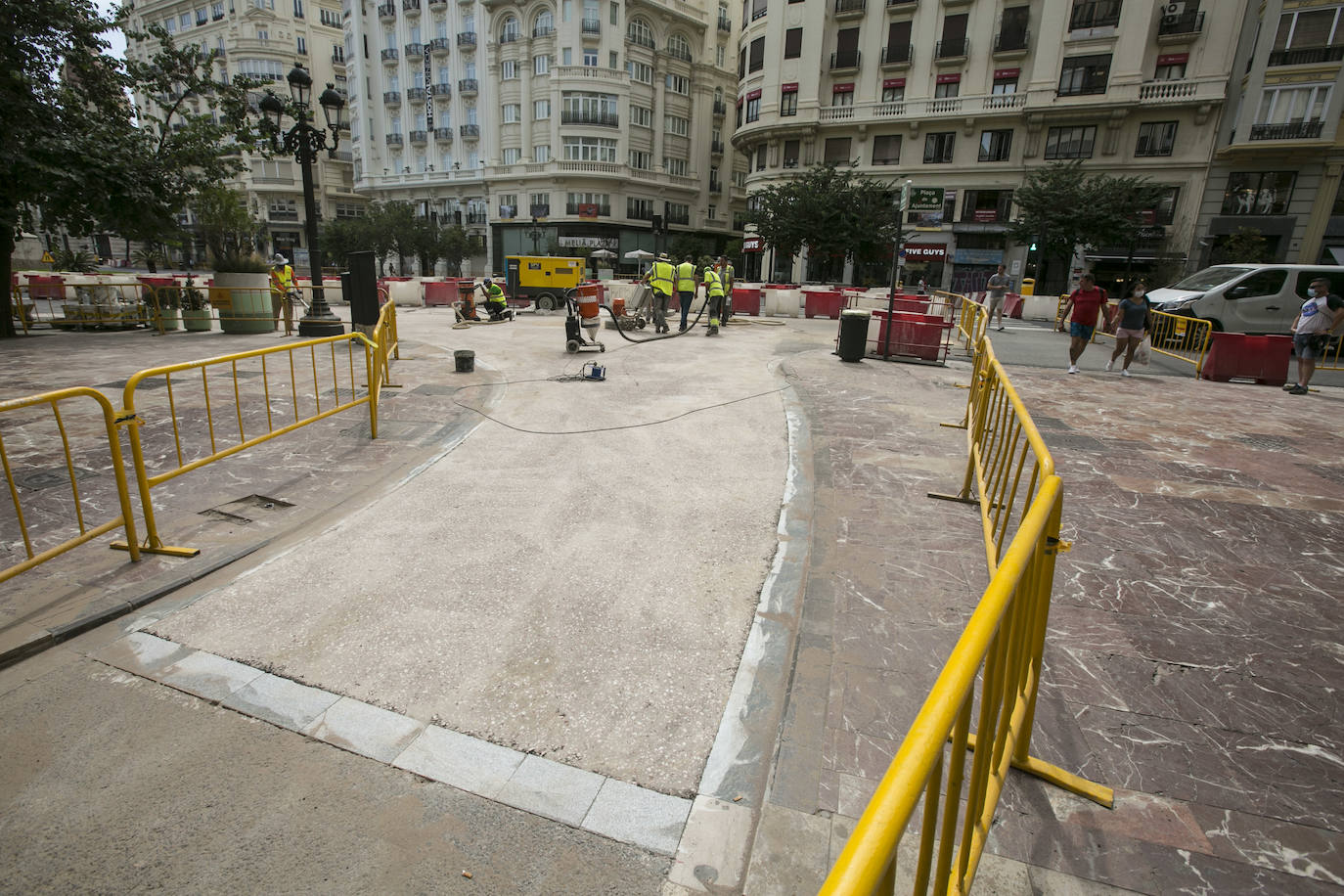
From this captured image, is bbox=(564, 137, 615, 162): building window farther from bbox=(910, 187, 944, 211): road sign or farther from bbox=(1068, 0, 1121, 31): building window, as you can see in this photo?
bbox=(910, 187, 944, 211): road sign

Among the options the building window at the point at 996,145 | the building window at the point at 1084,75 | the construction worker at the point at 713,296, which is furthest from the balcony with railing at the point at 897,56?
the construction worker at the point at 713,296

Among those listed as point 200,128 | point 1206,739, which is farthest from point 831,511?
point 200,128

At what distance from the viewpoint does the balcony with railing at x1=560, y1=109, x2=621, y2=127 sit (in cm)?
5219

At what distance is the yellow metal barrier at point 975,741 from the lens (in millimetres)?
1070

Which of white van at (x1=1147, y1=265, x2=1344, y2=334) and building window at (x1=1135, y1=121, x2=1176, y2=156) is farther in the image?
building window at (x1=1135, y1=121, x2=1176, y2=156)

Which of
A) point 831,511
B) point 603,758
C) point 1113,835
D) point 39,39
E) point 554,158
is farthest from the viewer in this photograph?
point 554,158

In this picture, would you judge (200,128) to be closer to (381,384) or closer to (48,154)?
(48,154)

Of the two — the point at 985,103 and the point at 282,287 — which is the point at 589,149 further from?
the point at 282,287

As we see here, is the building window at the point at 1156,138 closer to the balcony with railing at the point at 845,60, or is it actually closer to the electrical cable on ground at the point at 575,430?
the balcony with railing at the point at 845,60

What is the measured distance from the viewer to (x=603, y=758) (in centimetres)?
283

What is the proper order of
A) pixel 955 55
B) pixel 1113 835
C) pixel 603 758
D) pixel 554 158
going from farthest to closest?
pixel 554 158
pixel 955 55
pixel 603 758
pixel 1113 835

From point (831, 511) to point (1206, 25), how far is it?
1742 inches

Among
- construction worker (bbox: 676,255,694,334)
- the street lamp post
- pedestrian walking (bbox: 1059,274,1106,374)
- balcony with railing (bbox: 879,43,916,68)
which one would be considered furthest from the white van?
balcony with railing (bbox: 879,43,916,68)

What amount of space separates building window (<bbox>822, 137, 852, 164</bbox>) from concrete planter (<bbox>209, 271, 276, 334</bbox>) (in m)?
36.7
